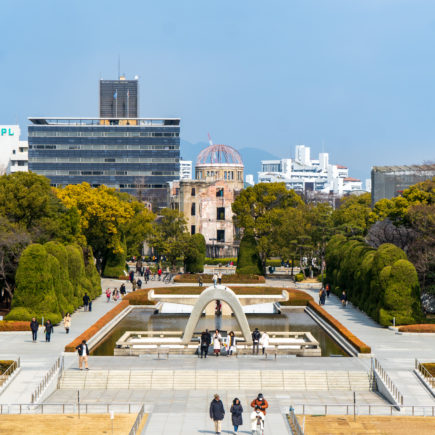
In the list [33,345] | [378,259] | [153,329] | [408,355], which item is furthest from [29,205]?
[408,355]

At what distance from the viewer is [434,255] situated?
52688 mm

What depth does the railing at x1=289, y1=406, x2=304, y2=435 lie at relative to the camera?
26.0 metres

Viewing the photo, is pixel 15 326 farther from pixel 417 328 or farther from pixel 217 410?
pixel 217 410

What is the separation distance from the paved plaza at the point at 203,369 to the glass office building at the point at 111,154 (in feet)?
434

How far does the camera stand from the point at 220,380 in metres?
35.1

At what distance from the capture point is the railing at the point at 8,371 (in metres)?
34.6

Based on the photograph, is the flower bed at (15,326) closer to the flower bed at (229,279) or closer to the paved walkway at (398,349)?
the paved walkway at (398,349)

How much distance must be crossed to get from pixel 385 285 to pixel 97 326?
17.8 meters

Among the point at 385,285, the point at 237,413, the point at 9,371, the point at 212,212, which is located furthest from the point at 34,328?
the point at 212,212

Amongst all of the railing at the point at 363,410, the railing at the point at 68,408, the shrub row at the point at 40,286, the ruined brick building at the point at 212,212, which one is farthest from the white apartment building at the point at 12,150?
the railing at the point at 363,410

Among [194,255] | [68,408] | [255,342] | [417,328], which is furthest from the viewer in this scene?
[194,255]

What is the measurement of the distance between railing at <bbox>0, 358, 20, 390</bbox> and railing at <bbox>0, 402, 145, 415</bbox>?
399 centimetres

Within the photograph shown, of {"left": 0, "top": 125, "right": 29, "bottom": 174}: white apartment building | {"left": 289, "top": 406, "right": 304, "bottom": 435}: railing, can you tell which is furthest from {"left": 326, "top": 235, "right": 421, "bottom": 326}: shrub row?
{"left": 0, "top": 125, "right": 29, "bottom": 174}: white apartment building

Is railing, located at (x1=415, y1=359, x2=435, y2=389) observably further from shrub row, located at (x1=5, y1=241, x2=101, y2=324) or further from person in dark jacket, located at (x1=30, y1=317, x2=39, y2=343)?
shrub row, located at (x1=5, y1=241, x2=101, y2=324)
